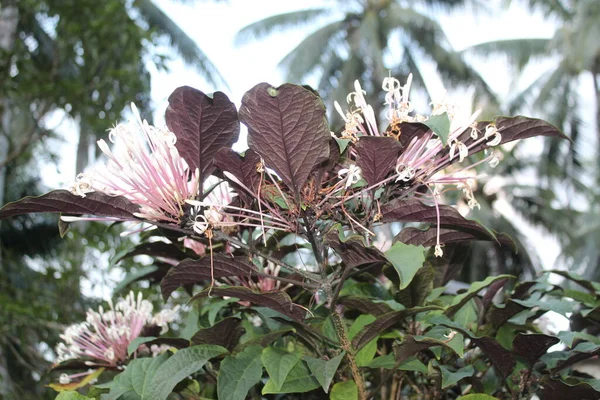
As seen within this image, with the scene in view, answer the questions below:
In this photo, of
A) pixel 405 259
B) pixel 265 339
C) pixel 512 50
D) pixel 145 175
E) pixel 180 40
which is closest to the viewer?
pixel 405 259

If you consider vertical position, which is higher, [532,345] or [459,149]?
[459,149]

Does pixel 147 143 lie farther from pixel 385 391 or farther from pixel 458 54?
pixel 458 54

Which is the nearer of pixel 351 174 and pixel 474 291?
pixel 351 174

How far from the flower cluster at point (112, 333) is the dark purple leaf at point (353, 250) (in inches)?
18.7

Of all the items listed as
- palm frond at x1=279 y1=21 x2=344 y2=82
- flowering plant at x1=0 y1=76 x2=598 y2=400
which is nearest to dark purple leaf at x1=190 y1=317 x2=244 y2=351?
flowering plant at x1=0 y1=76 x2=598 y2=400

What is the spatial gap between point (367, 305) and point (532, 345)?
25cm

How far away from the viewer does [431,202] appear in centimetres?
104

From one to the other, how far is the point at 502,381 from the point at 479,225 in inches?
11.9

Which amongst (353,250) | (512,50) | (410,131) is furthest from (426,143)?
(512,50)

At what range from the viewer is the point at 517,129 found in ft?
2.99

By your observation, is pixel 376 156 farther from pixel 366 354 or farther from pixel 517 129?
pixel 366 354

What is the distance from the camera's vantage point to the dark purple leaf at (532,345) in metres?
0.96

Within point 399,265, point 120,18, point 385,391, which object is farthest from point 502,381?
point 120,18

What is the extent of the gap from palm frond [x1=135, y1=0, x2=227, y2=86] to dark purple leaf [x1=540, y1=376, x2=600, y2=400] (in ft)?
45.8
